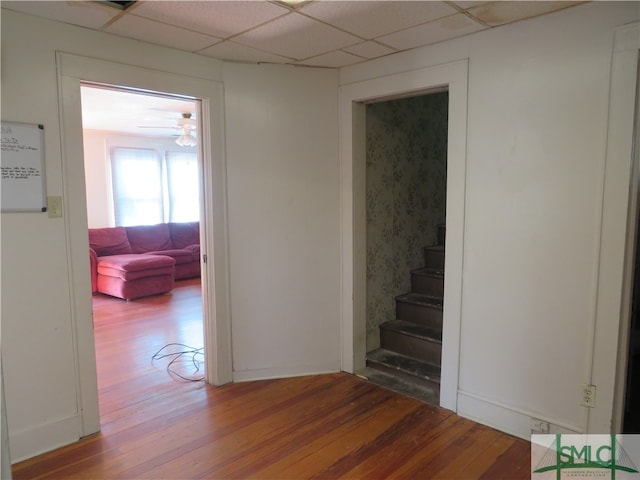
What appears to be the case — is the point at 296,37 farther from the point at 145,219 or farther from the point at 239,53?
the point at 145,219

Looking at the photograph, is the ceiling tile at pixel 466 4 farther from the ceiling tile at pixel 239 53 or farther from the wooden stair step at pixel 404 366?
the wooden stair step at pixel 404 366

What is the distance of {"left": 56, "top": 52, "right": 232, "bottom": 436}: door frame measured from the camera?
2320 mm

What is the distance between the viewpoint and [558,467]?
2.15m

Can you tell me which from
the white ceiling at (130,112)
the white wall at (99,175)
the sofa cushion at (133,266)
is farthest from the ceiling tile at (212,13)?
the white wall at (99,175)

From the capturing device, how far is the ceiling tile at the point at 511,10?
2.06 metres

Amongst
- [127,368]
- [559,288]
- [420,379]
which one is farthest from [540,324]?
[127,368]

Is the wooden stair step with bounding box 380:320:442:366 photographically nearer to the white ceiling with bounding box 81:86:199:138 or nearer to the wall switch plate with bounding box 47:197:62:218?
the wall switch plate with bounding box 47:197:62:218

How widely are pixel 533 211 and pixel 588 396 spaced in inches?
39.6

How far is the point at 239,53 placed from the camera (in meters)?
2.77

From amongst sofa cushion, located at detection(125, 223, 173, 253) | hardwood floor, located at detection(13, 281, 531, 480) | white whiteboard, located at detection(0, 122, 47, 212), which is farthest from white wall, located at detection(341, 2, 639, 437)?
sofa cushion, located at detection(125, 223, 173, 253)

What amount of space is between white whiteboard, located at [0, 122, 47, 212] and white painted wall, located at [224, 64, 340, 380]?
1142 mm

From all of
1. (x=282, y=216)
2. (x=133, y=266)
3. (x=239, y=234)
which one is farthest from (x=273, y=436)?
(x=133, y=266)

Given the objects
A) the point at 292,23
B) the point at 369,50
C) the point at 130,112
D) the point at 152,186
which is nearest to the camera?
the point at 292,23

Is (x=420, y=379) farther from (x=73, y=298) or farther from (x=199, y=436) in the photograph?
(x=73, y=298)
